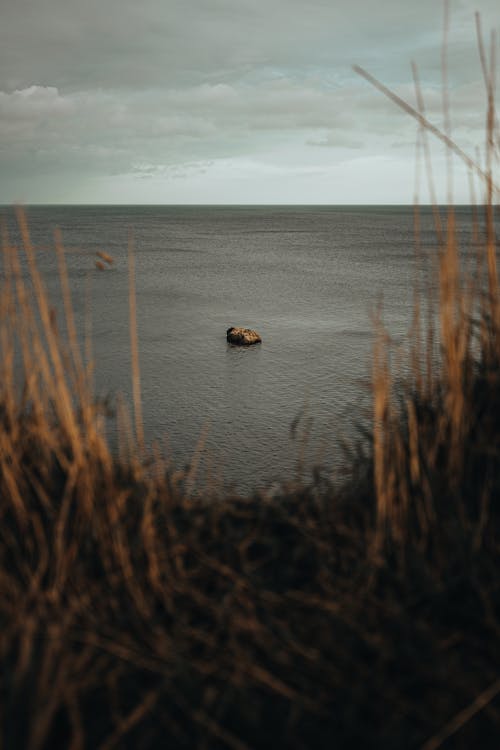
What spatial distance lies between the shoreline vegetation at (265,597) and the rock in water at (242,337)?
321 inches

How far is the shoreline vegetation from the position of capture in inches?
59.7

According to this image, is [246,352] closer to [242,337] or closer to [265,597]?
[242,337]

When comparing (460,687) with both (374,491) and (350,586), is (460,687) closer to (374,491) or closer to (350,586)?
(350,586)

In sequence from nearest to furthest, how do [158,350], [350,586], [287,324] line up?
[350,586]
[158,350]
[287,324]

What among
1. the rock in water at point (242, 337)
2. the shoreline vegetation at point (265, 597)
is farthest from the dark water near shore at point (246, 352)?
the shoreline vegetation at point (265, 597)

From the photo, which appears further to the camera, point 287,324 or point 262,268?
point 262,268

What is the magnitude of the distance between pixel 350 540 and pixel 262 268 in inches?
899

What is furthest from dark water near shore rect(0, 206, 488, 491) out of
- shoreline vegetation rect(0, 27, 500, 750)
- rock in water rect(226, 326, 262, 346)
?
shoreline vegetation rect(0, 27, 500, 750)

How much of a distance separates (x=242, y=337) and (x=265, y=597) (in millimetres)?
9062

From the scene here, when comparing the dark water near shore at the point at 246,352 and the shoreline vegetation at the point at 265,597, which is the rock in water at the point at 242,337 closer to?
the dark water near shore at the point at 246,352

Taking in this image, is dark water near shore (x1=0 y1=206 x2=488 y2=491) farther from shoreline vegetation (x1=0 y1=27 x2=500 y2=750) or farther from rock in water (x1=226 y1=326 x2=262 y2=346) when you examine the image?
shoreline vegetation (x1=0 y1=27 x2=500 y2=750)

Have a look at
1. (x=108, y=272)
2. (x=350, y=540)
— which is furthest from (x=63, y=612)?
(x=108, y=272)

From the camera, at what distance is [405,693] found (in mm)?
1575

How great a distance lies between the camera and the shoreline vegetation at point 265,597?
1517 millimetres
